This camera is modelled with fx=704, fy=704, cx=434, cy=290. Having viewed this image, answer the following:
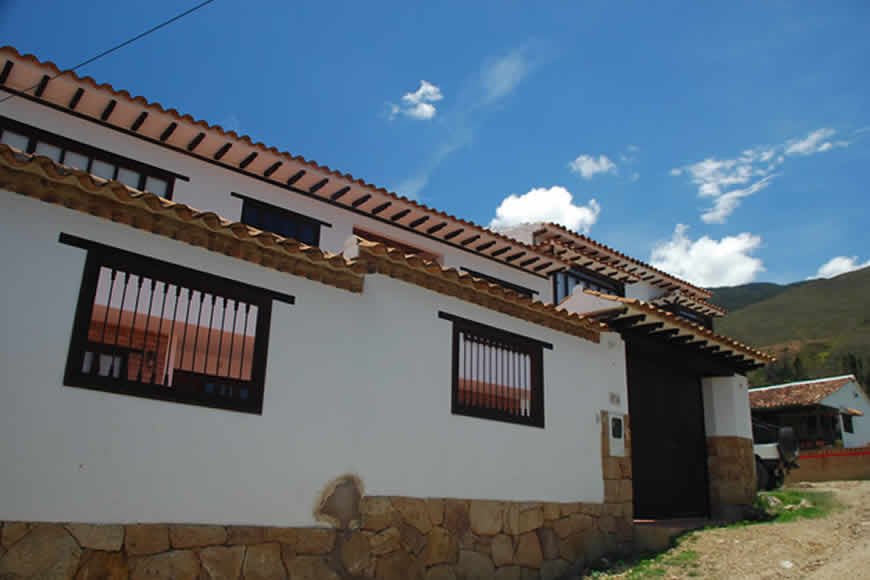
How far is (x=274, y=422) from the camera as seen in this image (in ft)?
20.0

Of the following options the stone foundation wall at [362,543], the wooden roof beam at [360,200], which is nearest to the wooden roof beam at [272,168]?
the wooden roof beam at [360,200]

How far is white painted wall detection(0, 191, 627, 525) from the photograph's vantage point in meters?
4.90

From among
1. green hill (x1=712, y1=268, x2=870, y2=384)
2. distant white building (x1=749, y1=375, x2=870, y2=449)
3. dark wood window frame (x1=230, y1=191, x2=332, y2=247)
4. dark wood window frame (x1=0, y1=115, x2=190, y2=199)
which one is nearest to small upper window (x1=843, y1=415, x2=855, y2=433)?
distant white building (x1=749, y1=375, x2=870, y2=449)

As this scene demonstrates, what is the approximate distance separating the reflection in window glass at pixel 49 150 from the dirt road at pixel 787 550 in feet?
27.4

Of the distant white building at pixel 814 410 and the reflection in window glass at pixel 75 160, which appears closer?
the reflection in window glass at pixel 75 160

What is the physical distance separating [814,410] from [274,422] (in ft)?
84.5

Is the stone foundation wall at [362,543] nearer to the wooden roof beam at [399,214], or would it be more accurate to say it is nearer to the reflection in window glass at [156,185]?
the wooden roof beam at [399,214]

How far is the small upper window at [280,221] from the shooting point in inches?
378

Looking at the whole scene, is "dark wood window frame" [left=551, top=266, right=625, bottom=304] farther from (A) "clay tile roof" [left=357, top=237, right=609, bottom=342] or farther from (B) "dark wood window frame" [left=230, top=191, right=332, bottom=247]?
(B) "dark wood window frame" [left=230, top=191, right=332, bottom=247]

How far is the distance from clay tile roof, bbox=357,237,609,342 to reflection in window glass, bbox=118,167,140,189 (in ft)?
11.2

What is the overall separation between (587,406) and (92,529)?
617 centimetres

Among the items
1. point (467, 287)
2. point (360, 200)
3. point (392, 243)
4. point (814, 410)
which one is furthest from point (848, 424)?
point (467, 287)

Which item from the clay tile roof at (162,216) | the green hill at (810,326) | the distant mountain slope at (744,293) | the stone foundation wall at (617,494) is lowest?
the stone foundation wall at (617,494)

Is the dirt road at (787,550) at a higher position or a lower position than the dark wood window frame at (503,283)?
lower
